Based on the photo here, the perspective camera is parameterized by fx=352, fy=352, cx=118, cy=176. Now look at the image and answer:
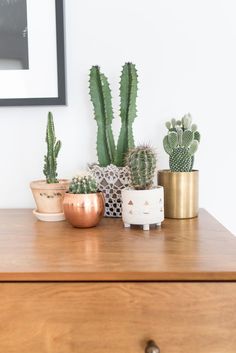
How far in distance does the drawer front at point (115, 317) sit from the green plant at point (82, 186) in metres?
0.30

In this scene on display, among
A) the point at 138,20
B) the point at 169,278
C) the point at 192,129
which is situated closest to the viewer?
the point at 169,278

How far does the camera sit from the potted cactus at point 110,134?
0.97 meters

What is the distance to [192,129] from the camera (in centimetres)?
97

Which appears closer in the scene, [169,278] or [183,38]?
[169,278]

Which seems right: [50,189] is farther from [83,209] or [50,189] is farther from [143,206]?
[143,206]

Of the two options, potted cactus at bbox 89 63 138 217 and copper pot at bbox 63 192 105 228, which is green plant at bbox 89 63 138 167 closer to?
potted cactus at bbox 89 63 138 217

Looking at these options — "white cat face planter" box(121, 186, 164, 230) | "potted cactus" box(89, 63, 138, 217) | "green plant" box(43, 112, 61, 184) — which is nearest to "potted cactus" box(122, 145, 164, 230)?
"white cat face planter" box(121, 186, 164, 230)

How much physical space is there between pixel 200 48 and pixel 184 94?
0.48 ft

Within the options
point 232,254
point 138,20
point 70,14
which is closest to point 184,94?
point 138,20

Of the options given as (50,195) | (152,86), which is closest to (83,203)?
(50,195)

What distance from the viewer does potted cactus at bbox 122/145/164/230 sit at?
84 cm

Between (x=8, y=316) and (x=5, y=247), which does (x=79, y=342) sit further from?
(x=5, y=247)

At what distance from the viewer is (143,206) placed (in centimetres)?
85

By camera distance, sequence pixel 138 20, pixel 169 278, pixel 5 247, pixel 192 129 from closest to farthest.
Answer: pixel 169 278, pixel 5 247, pixel 192 129, pixel 138 20
